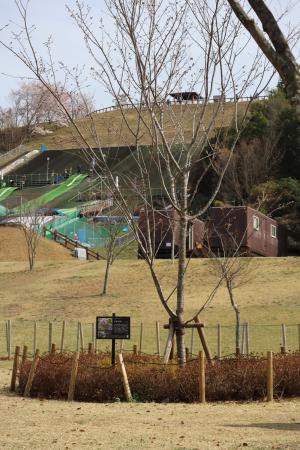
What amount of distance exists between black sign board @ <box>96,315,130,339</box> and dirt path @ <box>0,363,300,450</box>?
1.78 m

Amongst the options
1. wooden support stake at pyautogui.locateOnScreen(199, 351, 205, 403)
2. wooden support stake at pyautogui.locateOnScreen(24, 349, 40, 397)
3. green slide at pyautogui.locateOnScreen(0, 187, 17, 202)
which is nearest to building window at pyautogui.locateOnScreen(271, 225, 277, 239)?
wooden support stake at pyautogui.locateOnScreen(24, 349, 40, 397)

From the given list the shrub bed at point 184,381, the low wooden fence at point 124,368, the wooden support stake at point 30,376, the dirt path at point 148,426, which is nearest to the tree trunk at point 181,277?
the low wooden fence at point 124,368

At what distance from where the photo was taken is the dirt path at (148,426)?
923 centimetres

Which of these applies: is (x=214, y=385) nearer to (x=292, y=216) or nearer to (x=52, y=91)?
(x=52, y=91)

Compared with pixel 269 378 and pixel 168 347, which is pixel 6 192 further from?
pixel 269 378

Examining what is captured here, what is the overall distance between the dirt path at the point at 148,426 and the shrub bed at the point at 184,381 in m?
0.46

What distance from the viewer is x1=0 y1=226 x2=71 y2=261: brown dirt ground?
49.8 meters

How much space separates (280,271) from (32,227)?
17171 mm

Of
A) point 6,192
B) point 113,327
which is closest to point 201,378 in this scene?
point 113,327

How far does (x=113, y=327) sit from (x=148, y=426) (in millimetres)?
4343

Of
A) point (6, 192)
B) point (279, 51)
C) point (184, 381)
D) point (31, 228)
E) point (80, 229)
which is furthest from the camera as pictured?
point (6, 192)

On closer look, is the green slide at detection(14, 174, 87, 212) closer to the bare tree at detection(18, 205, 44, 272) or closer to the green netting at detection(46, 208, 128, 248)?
the green netting at detection(46, 208, 128, 248)

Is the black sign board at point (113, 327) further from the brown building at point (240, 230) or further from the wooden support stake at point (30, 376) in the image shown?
the brown building at point (240, 230)

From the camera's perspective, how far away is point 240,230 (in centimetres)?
3794
